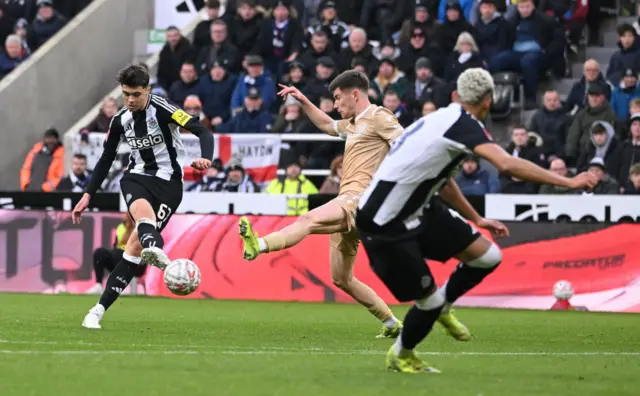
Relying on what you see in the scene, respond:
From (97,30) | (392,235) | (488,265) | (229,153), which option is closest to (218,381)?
(392,235)

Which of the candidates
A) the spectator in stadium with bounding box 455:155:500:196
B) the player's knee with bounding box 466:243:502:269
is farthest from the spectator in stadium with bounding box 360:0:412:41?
the player's knee with bounding box 466:243:502:269

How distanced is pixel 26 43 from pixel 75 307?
13.1m

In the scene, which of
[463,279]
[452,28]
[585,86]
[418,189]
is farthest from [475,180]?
[418,189]

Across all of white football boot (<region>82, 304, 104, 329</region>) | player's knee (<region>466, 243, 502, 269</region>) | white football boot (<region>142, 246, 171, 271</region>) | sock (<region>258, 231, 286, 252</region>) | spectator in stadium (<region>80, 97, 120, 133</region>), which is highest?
player's knee (<region>466, 243, 502, 269</region>)

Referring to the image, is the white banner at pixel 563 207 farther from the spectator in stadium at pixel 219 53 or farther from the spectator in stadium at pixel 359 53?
the spectator in stadium at pixel 219 53

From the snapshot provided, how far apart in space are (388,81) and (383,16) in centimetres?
214

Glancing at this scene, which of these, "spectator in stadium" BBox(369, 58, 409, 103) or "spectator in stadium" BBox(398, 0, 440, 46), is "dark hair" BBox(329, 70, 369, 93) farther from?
"spectator in stadium" BBox(398, 0, 440, 46)

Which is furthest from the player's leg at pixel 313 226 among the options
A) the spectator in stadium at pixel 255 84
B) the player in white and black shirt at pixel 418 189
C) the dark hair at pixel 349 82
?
the spectator in stadium at pixel 255 84

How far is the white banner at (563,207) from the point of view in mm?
18688

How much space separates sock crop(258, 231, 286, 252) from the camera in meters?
12.0

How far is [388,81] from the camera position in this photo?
75.4 feet

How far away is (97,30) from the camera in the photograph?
28562 millimetres

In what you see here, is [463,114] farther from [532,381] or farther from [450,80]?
[450,80]

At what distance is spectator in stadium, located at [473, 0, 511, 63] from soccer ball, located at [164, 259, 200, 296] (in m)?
11.6
